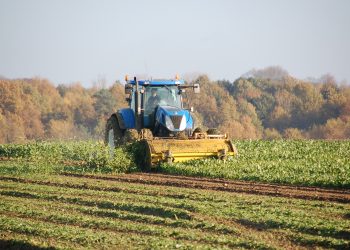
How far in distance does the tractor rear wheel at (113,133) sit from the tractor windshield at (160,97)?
1194 millimetres

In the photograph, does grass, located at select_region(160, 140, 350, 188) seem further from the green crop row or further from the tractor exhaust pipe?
the tractor exhaust pipe

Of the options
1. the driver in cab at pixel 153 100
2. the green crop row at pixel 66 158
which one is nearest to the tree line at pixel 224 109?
the green crop row at pixel 66 158

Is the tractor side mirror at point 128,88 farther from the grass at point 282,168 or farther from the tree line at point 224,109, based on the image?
the tree line at point 224,109

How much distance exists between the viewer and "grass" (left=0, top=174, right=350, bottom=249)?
9.38 m

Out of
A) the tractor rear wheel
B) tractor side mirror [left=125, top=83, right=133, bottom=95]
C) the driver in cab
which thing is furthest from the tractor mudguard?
tractor side mirror [left=125, top=83, right=133, bottom=95]

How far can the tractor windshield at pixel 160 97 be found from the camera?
65.3 feet

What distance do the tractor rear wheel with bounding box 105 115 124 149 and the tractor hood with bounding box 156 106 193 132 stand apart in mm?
1547

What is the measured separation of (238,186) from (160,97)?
5.76 meters

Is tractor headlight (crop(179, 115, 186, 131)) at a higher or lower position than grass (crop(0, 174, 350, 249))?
higher

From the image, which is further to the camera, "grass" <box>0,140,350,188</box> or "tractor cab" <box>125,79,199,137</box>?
"tractor cab" <box>125,79,199,137</box>

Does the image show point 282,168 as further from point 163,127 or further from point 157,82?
point 157,82

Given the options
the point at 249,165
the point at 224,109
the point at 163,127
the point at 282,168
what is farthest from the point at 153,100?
the point at 224,109

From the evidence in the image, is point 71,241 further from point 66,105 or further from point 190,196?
point 66,105

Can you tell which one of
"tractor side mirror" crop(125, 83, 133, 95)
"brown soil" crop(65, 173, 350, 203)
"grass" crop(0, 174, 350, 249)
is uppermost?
"tractor side mirror" crop(125, 83, 133, 95)
